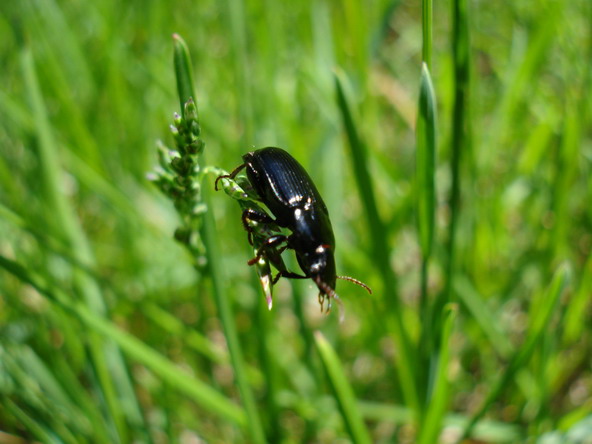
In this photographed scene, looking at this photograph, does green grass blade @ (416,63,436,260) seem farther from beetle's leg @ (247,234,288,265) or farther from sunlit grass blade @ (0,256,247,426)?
sunlit grass blade @ (0,256,247,426)

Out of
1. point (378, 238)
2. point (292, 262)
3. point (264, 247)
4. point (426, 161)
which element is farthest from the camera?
point (292, 262)

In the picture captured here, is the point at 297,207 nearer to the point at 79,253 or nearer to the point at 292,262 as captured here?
the point at 292,262

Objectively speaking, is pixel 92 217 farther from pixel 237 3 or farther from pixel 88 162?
pixel 237 3

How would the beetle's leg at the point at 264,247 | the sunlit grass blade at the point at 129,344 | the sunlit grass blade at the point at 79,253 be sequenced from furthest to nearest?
1. the sunlit grass blade at the point at 79,253
2. the sunlit grass blade at the point at 129,344
3. the beetle's leg at the point at 264,247

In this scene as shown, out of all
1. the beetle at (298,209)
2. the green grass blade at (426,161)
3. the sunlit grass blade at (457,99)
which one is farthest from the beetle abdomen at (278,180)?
the sunlit grass blade at (457,99)

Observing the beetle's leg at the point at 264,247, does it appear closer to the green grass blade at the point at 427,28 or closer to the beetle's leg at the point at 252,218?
the beetle's leg at the point at 252,218

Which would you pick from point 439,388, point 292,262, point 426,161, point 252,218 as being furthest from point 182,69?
point 292,262
